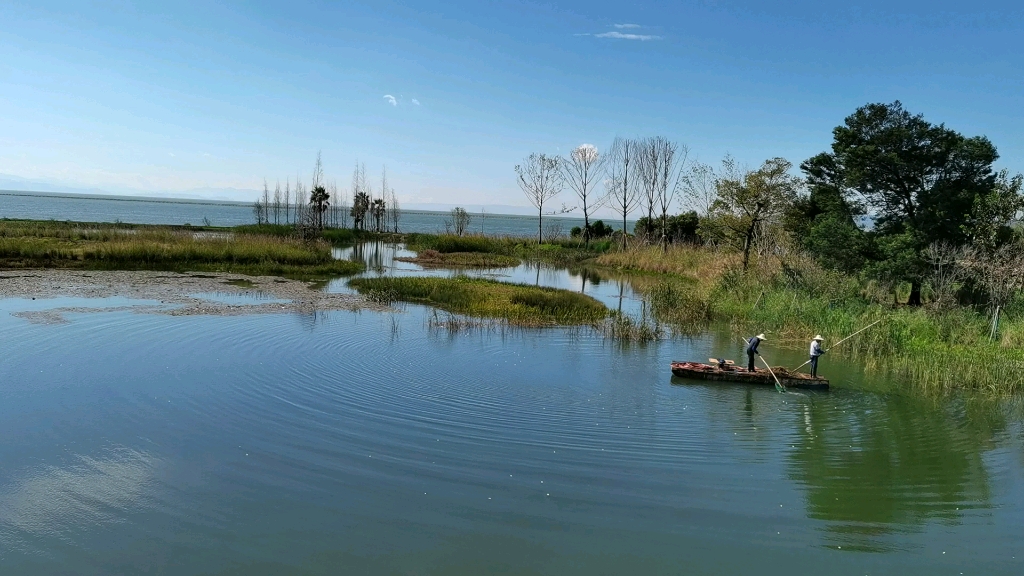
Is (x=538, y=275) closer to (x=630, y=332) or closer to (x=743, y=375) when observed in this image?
(x=630, y=332)

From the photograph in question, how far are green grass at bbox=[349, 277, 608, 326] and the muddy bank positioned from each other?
5.67 feet

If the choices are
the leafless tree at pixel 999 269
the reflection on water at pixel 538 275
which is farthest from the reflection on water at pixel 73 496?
the leafless tree at pixel 999 269

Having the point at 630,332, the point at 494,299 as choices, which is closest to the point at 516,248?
the point at 494,299

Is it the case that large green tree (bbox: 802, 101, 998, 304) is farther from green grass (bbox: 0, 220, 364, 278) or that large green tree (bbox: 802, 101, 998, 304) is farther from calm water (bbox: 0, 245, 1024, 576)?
green grass (bbox: 0, 220, 364, 278)

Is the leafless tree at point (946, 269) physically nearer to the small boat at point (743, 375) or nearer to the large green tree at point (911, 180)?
the large green tree at point (911, 180)

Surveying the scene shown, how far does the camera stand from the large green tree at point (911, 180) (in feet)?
66.2

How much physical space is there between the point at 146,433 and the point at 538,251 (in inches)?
1542

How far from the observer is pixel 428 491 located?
8188 millimetres

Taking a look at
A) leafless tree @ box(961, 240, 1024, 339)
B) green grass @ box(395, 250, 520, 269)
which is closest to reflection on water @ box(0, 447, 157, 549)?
leafless tree @ box(961, 240, 1024, 339)

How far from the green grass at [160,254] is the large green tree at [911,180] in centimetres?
2180

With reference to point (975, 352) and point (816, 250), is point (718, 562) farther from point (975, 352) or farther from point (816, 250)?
point (816, 250)

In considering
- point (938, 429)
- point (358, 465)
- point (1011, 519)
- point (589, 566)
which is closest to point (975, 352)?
point (938, 429)

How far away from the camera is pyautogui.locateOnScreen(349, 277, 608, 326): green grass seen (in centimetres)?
2047

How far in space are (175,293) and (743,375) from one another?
60.2 ft
